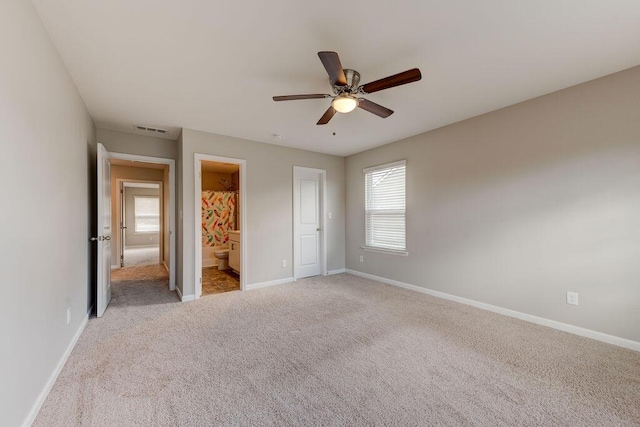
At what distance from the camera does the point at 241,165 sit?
14.3 feet

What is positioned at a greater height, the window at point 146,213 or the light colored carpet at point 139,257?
the window at point 146,213

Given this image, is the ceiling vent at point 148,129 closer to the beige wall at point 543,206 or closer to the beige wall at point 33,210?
the beige wall at point 33,210

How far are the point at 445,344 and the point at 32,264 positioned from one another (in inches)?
124

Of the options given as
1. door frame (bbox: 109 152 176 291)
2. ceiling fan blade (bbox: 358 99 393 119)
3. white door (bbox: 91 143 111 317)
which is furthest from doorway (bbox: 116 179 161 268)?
ceiling fan blade (bbox: 358 99 393 119)

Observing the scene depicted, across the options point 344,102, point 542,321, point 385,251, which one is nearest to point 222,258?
point 385,251

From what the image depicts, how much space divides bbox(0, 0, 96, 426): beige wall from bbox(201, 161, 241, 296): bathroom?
3.33 m

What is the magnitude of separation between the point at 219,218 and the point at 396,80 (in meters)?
5.81

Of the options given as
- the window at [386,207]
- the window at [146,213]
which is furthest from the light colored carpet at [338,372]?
the window at [146,213]

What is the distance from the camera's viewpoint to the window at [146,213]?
960cm

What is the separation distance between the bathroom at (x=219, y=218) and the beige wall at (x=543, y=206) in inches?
158

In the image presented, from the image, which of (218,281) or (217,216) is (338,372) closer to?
(218,281)

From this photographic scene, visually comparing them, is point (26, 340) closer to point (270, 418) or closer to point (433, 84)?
point (270, 418)

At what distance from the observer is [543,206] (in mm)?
2914

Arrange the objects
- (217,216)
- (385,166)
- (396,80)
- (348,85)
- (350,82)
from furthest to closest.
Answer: (217,216), (385,166), (350,82), (348,85), (396,80)
